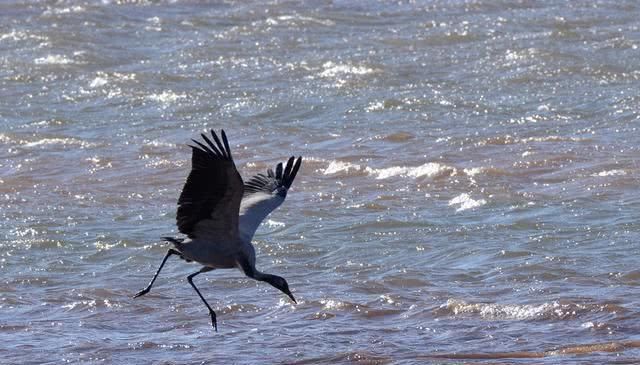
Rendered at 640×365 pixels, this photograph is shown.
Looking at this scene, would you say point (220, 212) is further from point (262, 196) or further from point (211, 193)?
point (262, 196)

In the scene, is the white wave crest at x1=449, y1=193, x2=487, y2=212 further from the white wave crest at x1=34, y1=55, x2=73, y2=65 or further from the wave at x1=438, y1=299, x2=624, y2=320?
the white wave crest at x1=34, y1=55, x2=73, y2=65

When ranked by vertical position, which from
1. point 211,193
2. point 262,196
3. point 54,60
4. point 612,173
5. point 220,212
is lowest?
point 612,173

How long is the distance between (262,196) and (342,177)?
4.57 m

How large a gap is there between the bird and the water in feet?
1.74

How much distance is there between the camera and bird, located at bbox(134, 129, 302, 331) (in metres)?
6.77

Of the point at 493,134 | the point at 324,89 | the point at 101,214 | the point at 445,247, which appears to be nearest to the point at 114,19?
the point at 324,89

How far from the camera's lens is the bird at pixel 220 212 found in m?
6.77

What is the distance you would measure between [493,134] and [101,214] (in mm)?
4384

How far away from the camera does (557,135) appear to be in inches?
545

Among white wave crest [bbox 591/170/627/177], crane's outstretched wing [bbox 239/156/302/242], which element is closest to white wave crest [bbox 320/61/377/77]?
white wave crest [bbox 591/170/627/177]

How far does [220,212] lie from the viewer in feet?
23.4

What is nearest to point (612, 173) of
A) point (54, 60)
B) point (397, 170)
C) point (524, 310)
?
point (397, 170)

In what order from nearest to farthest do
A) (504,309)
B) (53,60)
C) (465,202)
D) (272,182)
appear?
(272,182), (504,309), (465,202), (53,60)

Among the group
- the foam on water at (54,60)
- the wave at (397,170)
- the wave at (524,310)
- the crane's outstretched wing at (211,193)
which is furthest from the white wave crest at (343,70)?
the crane's outstretched wing at (211,193)
